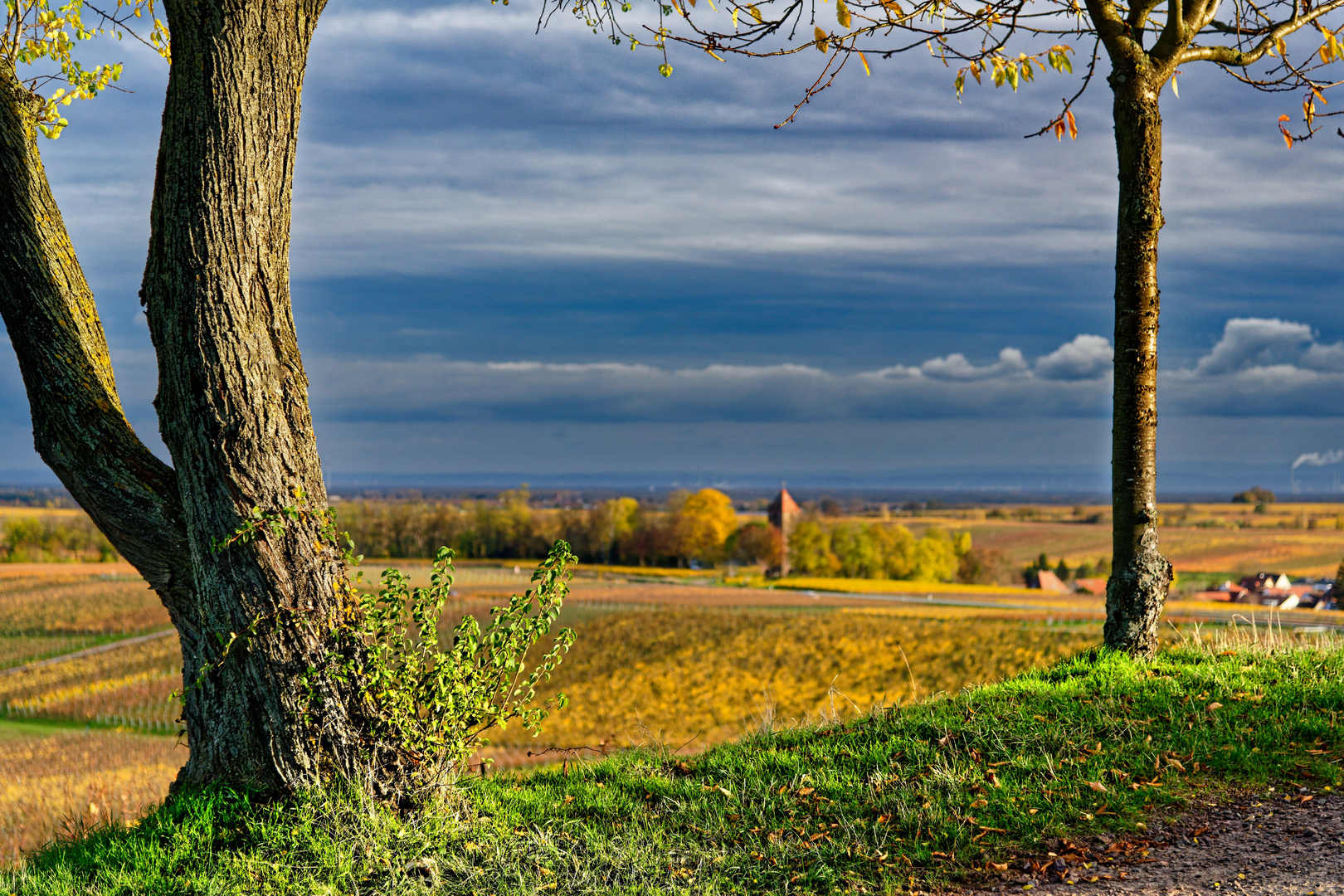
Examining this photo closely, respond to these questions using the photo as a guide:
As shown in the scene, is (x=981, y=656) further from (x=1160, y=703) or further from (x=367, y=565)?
(x=367, y=565)

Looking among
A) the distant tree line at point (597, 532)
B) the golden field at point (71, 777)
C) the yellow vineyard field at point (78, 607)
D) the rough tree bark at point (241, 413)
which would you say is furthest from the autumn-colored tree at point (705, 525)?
the rough tree bark at point (241, 413)

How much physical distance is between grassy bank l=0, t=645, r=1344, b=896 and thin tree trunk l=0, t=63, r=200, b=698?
1.35 metres

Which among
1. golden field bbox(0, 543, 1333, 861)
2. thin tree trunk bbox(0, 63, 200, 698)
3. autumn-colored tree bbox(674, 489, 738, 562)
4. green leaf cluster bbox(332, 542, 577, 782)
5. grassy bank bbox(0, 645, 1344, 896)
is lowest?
golden field bbox(0, 543, 1333, 861)

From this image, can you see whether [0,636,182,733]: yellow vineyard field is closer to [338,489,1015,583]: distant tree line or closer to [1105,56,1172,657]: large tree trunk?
[1105,56,1172,657]: large tree trunk

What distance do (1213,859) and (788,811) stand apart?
84.2 inches

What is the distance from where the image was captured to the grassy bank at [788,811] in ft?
14.6

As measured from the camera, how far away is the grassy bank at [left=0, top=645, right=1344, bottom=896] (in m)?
4.44

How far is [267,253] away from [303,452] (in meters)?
1.20

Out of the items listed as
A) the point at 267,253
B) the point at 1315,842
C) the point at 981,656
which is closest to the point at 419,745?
the point at 267,253

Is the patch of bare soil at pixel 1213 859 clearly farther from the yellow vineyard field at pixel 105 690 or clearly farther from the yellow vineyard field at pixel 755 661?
the yellow vineyard field at pixel 105 690

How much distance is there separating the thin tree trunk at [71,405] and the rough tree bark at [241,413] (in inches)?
3.9

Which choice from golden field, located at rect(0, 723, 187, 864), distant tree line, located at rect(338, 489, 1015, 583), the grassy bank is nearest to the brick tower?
distant tree line, located at rect(338, 489, 1015, 583)

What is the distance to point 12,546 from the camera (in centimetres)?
8931

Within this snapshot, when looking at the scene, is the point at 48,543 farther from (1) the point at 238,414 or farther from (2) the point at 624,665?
(1) the point at 238,414
